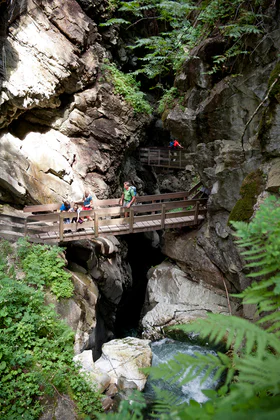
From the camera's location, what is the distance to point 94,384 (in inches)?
242

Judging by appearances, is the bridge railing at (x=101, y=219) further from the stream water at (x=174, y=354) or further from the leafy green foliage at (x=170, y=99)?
the leafy green foliage at (x=170, y=99)

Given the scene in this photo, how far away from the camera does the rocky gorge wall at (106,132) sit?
9773 millimetres

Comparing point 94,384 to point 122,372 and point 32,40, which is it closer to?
point 122,372

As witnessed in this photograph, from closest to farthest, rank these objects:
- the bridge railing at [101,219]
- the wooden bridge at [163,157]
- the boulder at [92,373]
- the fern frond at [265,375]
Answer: the fern frond at [265,375] < the boulder at [92,373] < the bridge railing at [101,219] < the wooden bridge at [163,157]

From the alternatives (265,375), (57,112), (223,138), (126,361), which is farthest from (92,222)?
(265,375)

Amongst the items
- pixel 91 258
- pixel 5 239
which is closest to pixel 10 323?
pixel 5 239

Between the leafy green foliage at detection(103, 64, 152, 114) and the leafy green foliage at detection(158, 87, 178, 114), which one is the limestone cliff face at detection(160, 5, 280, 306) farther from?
the leafy green foliage at detection(103, 64, 152, 114)

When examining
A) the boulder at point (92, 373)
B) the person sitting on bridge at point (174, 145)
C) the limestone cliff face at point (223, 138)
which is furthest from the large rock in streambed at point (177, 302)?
the person sitting on bridge at point (174, 145)

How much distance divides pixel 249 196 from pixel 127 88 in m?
12.2

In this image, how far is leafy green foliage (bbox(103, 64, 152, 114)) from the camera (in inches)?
642

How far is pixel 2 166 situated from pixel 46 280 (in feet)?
16.6

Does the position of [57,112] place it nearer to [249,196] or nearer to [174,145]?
[174,145]

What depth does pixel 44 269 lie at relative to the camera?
7676mm

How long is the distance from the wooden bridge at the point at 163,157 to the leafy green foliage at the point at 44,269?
14.4 meters
